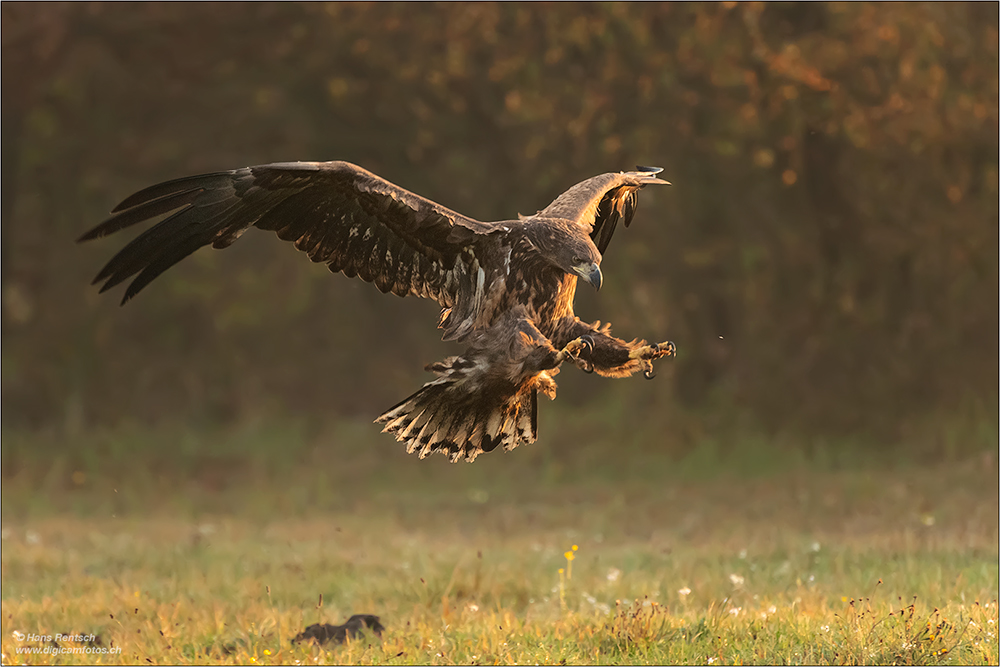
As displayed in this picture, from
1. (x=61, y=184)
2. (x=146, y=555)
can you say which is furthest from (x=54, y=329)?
(x=146, y=555)

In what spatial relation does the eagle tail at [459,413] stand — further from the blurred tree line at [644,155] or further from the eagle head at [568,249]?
the blurred tree line at [644,155]

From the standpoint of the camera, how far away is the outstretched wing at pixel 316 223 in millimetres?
4793

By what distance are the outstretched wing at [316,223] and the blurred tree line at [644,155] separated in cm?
655

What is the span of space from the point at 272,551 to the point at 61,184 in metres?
6.05

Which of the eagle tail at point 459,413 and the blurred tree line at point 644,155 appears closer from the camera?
the eagle tail at point 459,413

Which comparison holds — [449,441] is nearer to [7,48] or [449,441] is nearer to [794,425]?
[794,425]

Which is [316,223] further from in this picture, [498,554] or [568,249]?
[498,554]

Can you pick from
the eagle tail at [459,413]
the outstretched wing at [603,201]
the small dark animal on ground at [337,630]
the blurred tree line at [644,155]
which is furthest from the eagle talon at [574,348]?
the blurred tree line at [644,155]

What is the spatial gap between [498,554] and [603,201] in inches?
147

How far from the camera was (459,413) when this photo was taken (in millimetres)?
4805

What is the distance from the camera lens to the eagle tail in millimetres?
4648

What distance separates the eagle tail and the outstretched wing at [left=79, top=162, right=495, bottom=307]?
0.63 meters

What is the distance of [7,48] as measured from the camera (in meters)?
12.7

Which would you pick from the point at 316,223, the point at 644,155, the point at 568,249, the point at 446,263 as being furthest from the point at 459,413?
the point at 644,155
